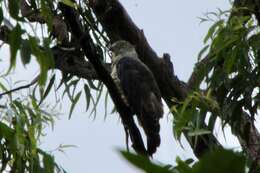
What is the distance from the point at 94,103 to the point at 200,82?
0.87m

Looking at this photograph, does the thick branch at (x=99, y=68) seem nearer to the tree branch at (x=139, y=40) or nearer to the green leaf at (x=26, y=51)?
the green leaf at (x=26, y=51)

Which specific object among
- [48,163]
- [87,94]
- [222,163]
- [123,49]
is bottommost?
[222,163]

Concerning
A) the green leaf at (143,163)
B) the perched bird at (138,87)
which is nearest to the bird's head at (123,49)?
the perched bird at (138,87)

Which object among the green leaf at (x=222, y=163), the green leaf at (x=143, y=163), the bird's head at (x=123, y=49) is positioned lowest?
the green leaf at (x=222, y=163)

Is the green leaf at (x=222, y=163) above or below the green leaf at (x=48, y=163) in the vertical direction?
below

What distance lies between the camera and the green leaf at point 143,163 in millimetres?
222

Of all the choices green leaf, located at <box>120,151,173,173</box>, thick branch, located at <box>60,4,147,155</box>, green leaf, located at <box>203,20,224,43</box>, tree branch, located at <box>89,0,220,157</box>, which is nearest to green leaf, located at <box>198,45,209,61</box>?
green leaf, located at <box>203,20,224,43</box>

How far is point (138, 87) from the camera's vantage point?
3.34 meters

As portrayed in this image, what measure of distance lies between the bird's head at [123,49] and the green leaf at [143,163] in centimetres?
329

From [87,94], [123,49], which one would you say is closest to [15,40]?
[87,94]

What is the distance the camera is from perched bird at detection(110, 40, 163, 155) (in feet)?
9.65

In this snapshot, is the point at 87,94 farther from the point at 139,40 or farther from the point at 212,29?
the point at 212,29

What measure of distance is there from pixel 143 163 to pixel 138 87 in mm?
3119

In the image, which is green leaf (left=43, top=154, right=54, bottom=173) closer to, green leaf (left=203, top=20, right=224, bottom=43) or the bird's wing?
the bird's wing
